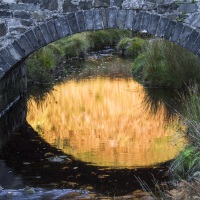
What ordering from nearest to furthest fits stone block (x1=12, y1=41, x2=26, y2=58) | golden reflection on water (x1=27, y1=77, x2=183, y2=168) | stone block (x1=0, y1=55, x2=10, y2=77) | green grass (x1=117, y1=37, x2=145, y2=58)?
stone block (x1=12, y1=41, x2=26, y2=58) < stone block (x1=0, y1=55, x2=10, y2=77) < golden reflection on water (x1=27, y1=77, x2=183, y2=168) < green grass (x1=117, y1=37, x2=145, y2=58)

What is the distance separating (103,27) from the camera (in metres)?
8.50

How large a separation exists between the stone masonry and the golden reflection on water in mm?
1810

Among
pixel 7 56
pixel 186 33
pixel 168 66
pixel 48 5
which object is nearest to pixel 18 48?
pixel 7 56

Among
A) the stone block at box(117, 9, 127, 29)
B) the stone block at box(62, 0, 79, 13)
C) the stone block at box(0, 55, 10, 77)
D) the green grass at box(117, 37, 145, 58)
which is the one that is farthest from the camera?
the green grass at box(117, 37, 145, 58)

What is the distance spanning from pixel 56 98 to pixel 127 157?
5.12m

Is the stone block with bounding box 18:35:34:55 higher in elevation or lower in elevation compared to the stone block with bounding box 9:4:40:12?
lower

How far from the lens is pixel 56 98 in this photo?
1380cm

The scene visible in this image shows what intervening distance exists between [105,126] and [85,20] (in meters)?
3.04

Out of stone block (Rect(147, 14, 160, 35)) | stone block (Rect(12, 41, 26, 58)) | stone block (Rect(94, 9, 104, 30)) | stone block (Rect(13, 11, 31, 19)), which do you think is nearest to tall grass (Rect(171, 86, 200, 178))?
stone block (Rect(147, 14, 160, 35))

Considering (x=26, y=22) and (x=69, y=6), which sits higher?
(x=69, y=6)

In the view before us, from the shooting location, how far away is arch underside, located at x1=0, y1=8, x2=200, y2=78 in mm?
8359

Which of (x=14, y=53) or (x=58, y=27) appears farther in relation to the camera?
(x=14, y=53)

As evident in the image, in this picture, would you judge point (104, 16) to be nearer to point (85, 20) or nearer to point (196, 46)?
point (85, 20)

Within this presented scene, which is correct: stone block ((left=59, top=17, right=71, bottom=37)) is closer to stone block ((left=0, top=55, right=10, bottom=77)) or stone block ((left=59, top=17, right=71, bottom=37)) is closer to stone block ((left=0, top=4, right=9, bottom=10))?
stone block ((left=0, top=4, right=9, bottom=10))
